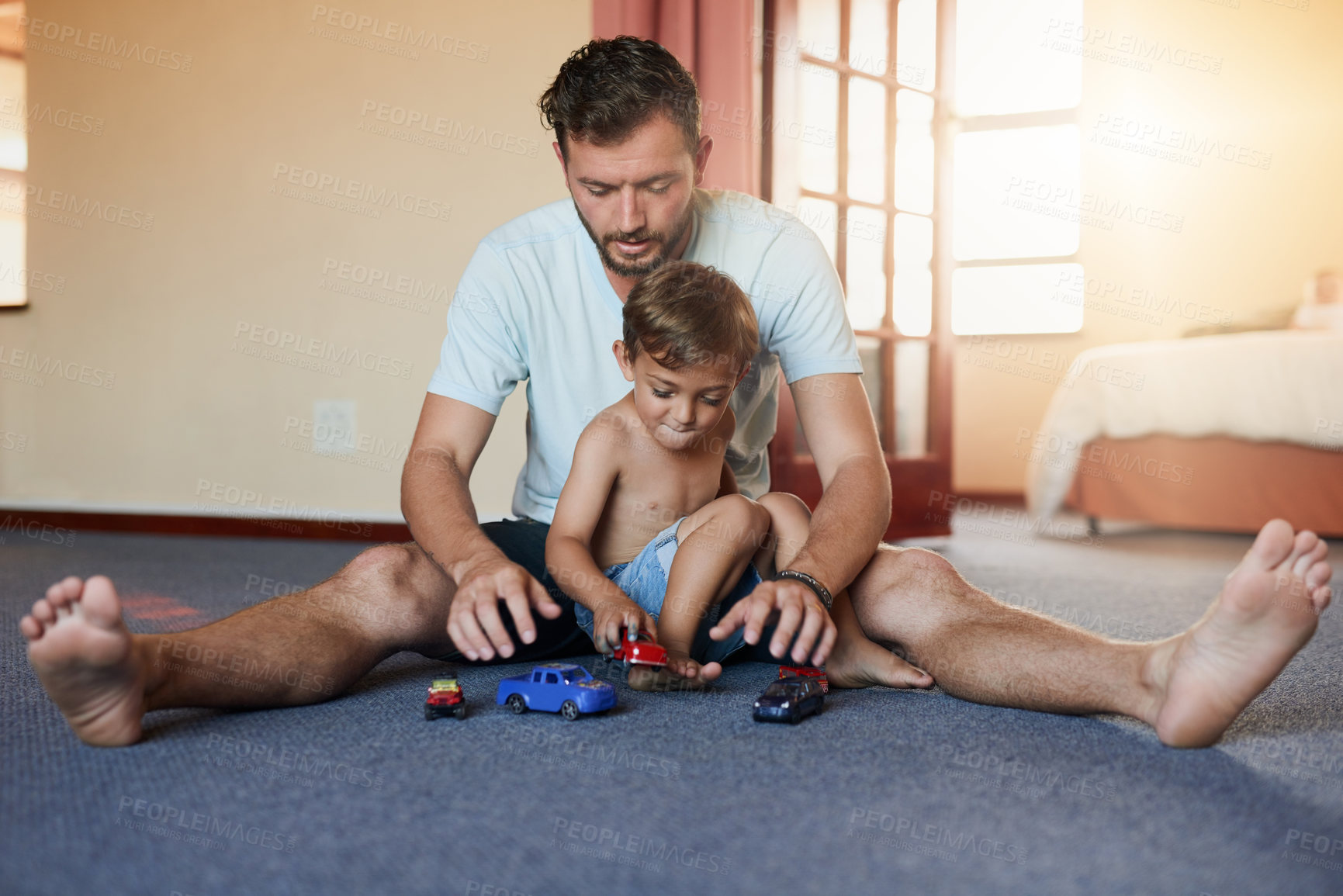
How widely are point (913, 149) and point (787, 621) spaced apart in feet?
8.09

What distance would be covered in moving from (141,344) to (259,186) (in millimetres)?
690

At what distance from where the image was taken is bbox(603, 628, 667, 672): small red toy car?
107 centimetres

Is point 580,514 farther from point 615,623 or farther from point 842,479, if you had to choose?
point 842,479

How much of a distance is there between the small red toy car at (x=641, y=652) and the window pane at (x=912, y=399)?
2210 millimetres

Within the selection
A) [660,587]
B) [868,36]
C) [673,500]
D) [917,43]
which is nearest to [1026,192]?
[917,43]

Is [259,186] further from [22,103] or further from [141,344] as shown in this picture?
[22,103]

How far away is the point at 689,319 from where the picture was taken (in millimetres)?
1194

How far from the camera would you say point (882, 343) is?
310 centimetres

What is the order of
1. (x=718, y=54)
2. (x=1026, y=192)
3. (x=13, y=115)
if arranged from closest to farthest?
(x=718, y=54)
(x=13, y=115)
(x=1026, y=192)

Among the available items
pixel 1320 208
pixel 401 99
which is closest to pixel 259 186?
pixel 401 99

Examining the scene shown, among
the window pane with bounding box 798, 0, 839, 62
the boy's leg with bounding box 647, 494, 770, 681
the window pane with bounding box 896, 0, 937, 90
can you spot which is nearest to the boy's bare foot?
the boy's leg with bounding box 647, 494, 770, 681

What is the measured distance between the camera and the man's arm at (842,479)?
1.15 metres

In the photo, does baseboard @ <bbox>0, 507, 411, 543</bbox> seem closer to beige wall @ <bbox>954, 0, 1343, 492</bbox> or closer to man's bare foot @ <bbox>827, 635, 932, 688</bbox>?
man's bare foot @ <bbox>827, 635, 932, 688</bbox>

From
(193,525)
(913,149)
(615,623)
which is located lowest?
(193,525)
